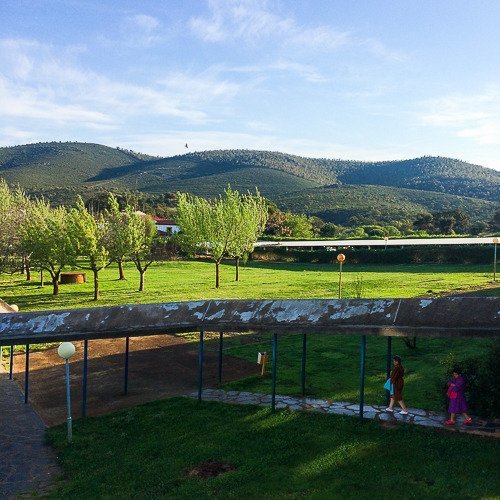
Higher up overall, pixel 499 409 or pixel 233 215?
pixel 233 215

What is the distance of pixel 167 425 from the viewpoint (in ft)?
40.5

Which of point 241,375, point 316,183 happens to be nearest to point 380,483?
point 241,375

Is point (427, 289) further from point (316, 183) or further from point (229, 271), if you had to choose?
point (316, 183)

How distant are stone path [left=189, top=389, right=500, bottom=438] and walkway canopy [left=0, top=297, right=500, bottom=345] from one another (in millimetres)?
1914

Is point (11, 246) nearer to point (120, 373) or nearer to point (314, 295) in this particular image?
point (314, 295)

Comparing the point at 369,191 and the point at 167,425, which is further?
the point at 369,191

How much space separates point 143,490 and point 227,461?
1685 millimetres

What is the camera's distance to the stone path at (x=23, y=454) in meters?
9.96

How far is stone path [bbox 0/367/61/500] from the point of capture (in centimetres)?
996

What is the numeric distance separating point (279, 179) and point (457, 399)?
153001 mm

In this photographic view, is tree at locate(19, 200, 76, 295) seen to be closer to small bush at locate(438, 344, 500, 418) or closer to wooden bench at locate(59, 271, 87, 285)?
wooden bench at locate(59, 271, 87, 285)

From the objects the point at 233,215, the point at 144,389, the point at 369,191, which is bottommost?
the point at 144,389

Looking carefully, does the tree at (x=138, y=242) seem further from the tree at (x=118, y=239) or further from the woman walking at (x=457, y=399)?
the woman walking at (x=457, y=399)

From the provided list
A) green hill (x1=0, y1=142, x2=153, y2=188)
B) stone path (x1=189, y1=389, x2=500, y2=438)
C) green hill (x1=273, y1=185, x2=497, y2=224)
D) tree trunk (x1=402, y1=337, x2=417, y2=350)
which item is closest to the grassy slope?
tree trunk (x1=402, y1=337, x2=417, y2=350)
